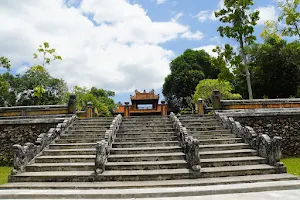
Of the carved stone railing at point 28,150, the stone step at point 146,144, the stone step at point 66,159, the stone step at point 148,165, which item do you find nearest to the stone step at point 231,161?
the stone step at point 148,165

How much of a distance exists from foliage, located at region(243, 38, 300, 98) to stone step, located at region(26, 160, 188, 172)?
20072mm

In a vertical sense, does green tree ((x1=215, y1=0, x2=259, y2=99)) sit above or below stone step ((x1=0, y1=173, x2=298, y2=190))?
above

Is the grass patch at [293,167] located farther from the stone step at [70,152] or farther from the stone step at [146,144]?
the stone step at [70,152]

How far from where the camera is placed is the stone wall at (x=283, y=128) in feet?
33.0

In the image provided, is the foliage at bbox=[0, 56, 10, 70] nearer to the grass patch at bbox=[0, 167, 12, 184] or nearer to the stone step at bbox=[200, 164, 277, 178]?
the grass patch at bbox=[0, 167, 12, 184]

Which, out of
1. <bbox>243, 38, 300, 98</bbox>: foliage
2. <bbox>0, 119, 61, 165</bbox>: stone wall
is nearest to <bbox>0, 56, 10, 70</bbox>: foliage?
<bbox>0, 119, 61, 165</bbox>: stone wall

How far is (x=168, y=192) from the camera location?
18.2ft

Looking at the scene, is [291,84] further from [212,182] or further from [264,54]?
[212,182]

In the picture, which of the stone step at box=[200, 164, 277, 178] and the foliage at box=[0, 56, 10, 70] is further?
the foliage at box=[0, 56, 10, 70]

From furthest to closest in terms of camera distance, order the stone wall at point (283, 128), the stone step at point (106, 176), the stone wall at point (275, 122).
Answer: the stone wall at point (275, 122)
the stone wall at point (283, 128)
the stone step at point (106, 176)

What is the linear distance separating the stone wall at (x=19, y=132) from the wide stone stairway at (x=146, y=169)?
48.5 inches

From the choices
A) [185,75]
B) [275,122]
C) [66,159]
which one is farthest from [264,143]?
[185,75]

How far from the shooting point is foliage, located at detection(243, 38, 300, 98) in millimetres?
24125

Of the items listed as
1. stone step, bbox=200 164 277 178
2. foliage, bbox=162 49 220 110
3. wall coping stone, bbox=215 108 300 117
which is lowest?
stone step, bbox=200 164 277 178
